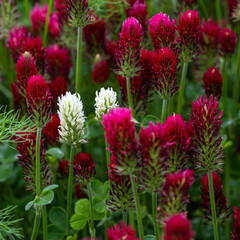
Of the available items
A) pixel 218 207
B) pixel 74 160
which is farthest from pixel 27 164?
pixel 218 207

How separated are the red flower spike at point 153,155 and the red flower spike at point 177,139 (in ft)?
A: 0.29

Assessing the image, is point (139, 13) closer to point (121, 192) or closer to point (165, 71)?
point (165, 71)

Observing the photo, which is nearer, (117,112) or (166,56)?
(117,112)

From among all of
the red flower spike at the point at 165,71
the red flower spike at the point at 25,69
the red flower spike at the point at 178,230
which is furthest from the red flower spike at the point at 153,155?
the red flower spike at the point at 25,69

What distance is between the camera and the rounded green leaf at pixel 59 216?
1.49 metres

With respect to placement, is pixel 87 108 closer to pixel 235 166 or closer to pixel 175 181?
pixel 175 181

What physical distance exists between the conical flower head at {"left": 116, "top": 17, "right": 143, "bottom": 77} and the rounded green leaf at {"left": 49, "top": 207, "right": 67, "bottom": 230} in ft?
1.82

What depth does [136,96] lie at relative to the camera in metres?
1.39

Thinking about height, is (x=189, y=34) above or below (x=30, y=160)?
above

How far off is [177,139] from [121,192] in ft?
0.67

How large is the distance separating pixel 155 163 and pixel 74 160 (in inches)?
14.6

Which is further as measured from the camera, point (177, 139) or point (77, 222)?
point (77, 222)

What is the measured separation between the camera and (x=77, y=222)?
4.40 feet

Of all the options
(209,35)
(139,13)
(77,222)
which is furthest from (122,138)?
(209,35)
